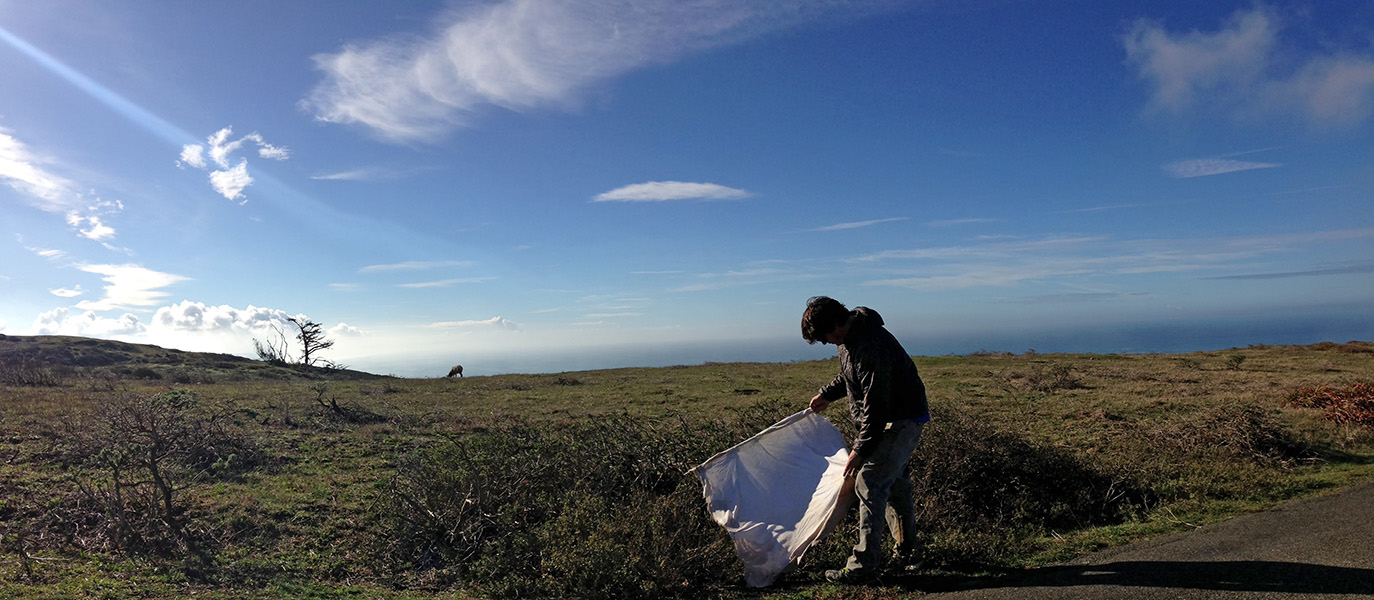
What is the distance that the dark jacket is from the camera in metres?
5.16

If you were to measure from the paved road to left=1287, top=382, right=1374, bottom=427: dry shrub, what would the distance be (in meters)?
6.98

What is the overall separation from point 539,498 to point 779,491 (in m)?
2.65

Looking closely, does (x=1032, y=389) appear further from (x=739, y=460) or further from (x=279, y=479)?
(x=279, y=479)

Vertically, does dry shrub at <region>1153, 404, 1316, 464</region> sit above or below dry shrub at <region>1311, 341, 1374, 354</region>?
below

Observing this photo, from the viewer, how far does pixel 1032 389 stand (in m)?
18.7

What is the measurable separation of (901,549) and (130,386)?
25380mm

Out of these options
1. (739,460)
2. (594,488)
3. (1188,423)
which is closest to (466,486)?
(594,488)

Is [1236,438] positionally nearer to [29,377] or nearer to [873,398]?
[873,398]

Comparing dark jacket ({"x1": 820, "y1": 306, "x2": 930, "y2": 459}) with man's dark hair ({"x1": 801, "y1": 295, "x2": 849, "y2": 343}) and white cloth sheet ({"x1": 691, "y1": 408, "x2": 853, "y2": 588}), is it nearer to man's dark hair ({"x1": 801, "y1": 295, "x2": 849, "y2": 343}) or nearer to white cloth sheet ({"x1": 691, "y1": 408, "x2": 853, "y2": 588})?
man's dark hair ({"x1": 801, "y1": 295, "x2": 849, "y2": 343})

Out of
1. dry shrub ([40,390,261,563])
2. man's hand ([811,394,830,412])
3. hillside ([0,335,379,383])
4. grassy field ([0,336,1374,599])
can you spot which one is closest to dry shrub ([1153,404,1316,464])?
grassy field ([0,336,1374,599])

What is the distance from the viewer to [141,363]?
34000 millimetres

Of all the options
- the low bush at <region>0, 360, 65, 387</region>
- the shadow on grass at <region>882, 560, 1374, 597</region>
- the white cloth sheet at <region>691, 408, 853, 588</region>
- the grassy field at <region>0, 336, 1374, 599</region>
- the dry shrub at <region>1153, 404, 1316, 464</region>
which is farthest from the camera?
the low bush at <region>0, 360, 65, 387</region>

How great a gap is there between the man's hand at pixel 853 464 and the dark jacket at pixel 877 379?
0.15 feet

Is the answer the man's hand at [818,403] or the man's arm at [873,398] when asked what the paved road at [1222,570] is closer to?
the man's arm at [873,398]
